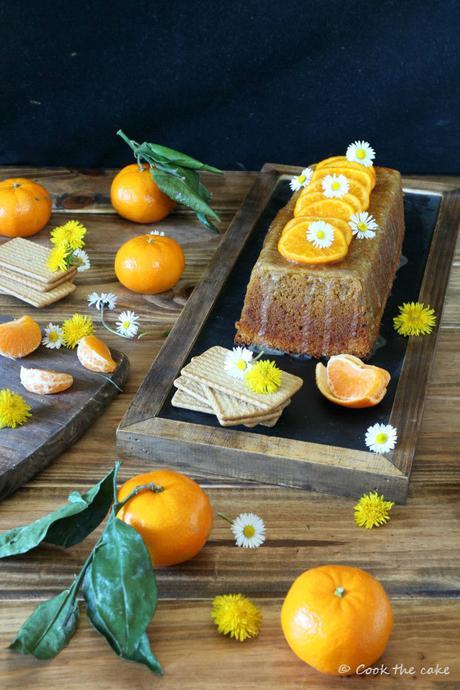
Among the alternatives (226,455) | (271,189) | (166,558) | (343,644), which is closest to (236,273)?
(271,189)

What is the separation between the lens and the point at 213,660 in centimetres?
136

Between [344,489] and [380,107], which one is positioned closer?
[344,489]

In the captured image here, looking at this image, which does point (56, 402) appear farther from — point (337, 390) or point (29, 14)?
point (29, 14)

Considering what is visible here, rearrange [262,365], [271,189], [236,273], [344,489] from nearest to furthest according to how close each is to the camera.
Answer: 1. [344,489]
2. [262,365]
3. [236,273]
4. [271,189]

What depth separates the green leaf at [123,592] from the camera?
129 cm

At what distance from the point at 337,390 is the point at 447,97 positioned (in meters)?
1.37

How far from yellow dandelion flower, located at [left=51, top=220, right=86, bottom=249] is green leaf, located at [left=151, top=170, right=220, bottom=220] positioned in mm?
227

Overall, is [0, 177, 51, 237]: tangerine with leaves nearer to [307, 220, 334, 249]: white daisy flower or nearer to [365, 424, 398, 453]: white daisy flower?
[307, 220, 334, 249]: white daisy flower

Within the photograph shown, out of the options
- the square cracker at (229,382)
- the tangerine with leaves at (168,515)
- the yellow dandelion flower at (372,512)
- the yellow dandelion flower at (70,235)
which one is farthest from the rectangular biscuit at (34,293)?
the yellow dandelion flower at (372,512)

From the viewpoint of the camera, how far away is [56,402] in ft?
5.98

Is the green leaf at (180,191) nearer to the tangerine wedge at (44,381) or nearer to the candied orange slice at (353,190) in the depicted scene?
the candied orange slice at (353,190)

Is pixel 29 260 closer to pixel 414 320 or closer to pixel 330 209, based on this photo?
pixel 330 209

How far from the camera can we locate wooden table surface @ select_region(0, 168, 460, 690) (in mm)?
1344

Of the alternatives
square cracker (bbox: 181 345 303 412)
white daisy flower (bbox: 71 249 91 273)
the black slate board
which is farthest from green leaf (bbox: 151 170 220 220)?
square cracker (bbox: 181 345 303 412)
